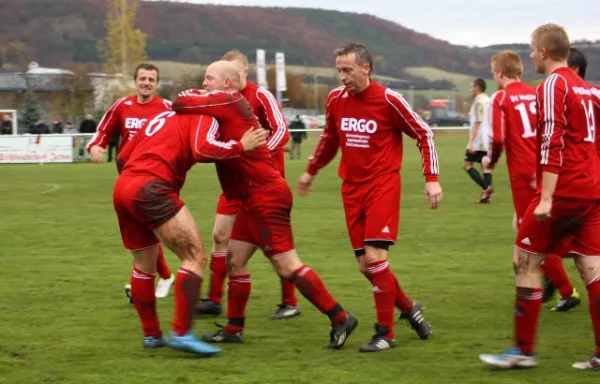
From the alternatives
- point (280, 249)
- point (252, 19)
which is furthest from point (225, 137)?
point (252, 19)

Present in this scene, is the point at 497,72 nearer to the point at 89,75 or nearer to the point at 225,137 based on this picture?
the point at 225,137

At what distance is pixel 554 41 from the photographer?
20.1ft

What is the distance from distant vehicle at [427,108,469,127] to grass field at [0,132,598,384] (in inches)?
2267

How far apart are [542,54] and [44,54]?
105003mm

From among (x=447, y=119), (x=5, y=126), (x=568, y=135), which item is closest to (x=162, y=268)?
(x=568, y=135)

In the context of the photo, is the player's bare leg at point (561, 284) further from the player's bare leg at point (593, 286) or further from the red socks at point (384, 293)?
the player's bare leg at point (593, 286)

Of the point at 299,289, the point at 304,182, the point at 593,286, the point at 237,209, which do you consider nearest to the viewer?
the point at 593,286

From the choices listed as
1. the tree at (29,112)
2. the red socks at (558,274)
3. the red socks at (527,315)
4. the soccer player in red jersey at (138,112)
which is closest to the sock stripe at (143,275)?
the soccer player in red jersey at (138,112)

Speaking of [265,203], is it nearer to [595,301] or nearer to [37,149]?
[595,301]

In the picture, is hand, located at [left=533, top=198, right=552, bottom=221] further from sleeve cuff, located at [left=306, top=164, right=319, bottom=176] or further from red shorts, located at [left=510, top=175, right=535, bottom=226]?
red shorts, located at [left=510, top=175, right=535, bottom=226]

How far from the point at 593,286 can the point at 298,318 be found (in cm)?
274

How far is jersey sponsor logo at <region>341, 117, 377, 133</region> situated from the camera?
719 cm

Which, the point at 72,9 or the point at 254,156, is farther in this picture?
the point at 72,9

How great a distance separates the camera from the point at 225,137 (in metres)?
6.90
